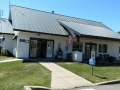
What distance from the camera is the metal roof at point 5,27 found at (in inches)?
948

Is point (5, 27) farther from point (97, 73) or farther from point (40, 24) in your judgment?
point (97, 73)

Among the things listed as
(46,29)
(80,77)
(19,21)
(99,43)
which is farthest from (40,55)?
(80,77)

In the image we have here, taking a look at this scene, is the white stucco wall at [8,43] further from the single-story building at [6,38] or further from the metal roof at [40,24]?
the metal roof at [40,24]

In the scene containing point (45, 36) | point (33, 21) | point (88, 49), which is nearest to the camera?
point (45, 36)

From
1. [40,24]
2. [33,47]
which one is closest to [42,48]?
[33,47]

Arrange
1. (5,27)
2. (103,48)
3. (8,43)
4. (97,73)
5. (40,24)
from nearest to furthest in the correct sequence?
(97,73) < (40,24) < (8,43) < (103,48) < (5,27)

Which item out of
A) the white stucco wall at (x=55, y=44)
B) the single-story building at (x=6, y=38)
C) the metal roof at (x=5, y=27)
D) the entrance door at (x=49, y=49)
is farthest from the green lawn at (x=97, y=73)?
the metal roof at (x=5, y=27)

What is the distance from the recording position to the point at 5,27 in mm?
25375

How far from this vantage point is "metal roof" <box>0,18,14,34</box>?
79.0 feet

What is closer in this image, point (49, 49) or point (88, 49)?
point (49, 49)

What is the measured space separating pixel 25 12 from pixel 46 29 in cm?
514

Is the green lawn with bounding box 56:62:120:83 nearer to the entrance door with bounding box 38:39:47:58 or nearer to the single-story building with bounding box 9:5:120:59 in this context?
the single-story building with bounding box 9:5:120:59

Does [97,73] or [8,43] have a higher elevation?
[8,43]

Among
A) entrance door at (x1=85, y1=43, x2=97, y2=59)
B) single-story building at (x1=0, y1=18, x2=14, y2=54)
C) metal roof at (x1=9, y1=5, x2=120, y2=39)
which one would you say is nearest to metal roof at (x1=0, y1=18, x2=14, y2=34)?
single-story building at (x1=0, y1=18, x2=14, y2=54)
